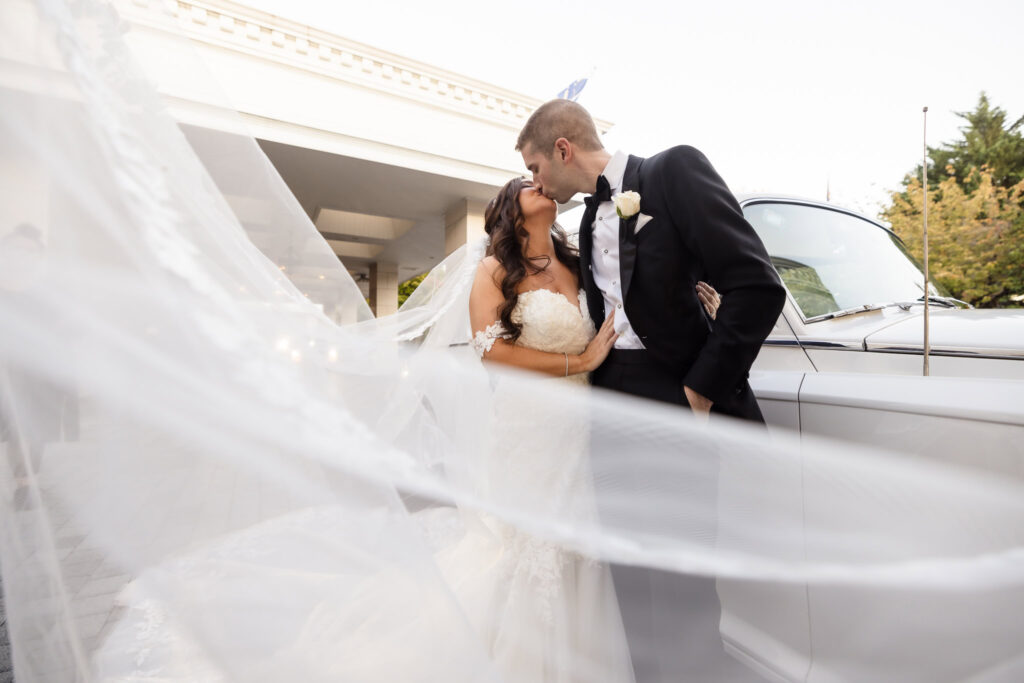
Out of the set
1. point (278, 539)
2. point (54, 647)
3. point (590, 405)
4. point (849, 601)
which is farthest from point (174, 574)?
point (849, 601)

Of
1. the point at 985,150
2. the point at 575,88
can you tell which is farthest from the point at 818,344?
the point at 985,150

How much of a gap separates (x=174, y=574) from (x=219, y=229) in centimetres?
74

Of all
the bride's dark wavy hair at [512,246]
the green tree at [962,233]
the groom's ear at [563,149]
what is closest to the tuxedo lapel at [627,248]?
the groom's ear at [563,149]

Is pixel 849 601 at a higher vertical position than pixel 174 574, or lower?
lower

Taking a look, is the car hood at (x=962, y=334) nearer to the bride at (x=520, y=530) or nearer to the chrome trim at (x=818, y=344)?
the chrome trim at (x=818, y=344)

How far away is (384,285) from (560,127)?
15.4 meters

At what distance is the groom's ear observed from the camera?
212 cm

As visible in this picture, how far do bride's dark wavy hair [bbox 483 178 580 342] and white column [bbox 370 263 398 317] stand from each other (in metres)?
14.1

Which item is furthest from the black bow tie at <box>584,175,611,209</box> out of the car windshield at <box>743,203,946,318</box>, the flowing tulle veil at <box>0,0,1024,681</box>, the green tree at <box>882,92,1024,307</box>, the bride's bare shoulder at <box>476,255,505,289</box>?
the green tree at <box>882,92,1024,307</box>

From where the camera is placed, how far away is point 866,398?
5.35ft

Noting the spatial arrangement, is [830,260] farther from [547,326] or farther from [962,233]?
[962,233]

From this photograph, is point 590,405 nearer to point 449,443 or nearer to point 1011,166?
point 449,443

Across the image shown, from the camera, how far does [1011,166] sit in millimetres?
9805

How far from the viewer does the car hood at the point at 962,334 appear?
5.25 ft
